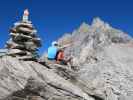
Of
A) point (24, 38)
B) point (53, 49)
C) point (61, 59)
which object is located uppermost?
point (24, 38)

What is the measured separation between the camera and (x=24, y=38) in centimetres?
3991

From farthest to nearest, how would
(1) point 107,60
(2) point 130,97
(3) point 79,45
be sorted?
1. (3) point 79,45
2. (1) point 107,60
3. (2) point 130,97

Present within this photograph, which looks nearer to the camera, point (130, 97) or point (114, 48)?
point (130, 97)

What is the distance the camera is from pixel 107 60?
57219 millimetres

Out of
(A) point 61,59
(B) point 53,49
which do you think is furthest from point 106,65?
(B) point 53,49

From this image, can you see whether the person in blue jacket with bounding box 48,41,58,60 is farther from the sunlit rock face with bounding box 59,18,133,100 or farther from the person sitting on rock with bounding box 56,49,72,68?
the sunlit rock face with bounding box 59,18,133,100

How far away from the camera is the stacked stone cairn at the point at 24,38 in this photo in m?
39.5

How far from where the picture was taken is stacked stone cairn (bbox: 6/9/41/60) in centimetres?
3947

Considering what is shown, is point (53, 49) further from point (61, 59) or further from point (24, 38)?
point (24, 38)

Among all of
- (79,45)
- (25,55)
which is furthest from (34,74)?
(79,45)

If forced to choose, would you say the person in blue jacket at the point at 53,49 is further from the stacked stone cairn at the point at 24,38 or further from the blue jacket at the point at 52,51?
the stacked stone cairn at the point at 24,38

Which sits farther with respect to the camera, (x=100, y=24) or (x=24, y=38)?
(x=100, y=24)

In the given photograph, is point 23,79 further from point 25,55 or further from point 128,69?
point 128,69

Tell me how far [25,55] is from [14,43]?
7.83ft
